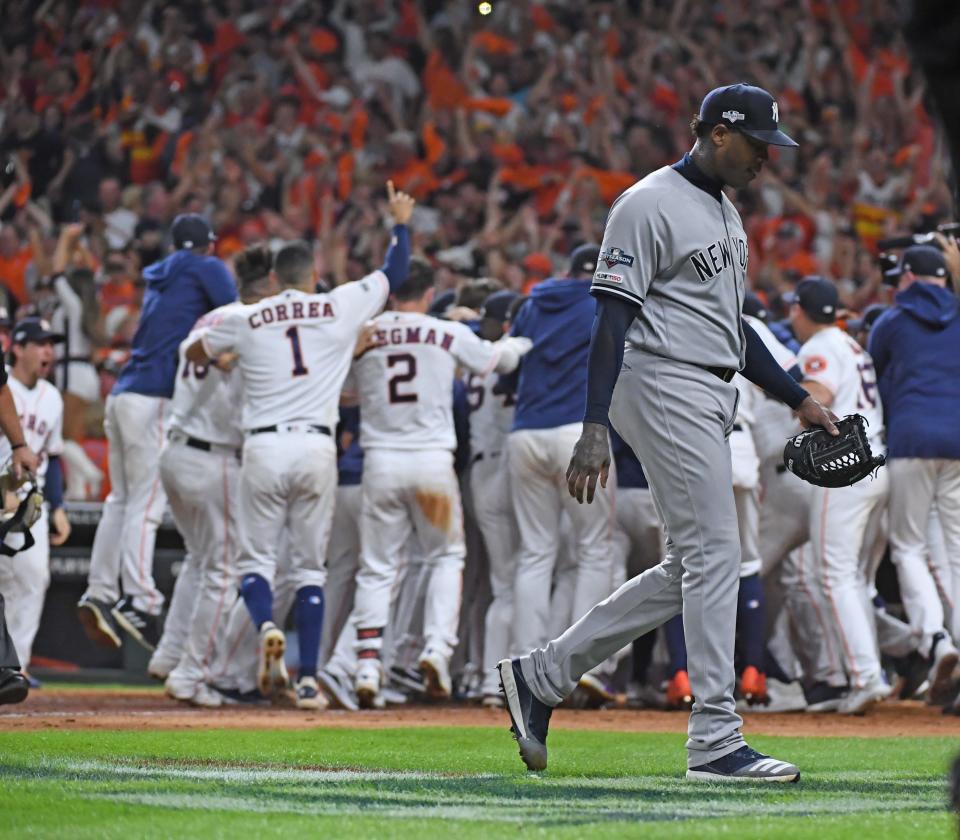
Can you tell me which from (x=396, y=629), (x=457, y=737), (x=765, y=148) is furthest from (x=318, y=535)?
(x=765, y=148)

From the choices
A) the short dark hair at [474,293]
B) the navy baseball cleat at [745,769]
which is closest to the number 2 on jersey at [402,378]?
the short dark hair at [474,293]

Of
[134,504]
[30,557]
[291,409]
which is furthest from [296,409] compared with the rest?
[30,557]

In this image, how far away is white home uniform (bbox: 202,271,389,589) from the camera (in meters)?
8.59

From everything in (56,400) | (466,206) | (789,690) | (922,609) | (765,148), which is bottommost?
(789,690)

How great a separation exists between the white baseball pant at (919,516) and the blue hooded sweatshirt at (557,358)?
1767 mm

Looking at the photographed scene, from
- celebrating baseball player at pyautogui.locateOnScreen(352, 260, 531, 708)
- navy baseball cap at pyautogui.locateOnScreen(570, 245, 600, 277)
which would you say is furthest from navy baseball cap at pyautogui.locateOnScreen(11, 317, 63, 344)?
navy baseball cap at pyautogui.locateOnScreen(570, 245, 600, 277)

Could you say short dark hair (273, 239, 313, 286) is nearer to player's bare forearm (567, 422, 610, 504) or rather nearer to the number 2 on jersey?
the number 2 on jersey

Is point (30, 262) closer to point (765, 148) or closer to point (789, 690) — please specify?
point (789, 690)

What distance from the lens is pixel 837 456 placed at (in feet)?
17.3

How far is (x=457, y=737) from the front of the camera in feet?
22.1

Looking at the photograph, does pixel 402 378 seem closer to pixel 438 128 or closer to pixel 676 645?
pixel 676 645

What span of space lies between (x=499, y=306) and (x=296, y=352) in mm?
1739

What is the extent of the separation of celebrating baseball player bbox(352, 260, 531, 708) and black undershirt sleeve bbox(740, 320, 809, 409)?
3684mm

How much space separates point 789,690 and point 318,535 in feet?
9.79
